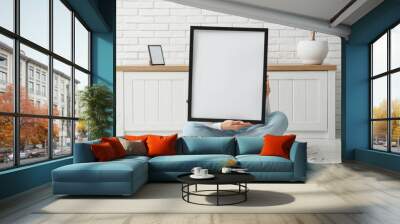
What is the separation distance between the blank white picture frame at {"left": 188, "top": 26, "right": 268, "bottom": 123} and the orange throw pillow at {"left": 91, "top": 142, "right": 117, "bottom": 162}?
1148mm

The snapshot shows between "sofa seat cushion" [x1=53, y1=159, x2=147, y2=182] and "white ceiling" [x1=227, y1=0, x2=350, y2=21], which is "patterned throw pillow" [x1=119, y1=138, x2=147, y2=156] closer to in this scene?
"sofa seat cushion" [x1=53, y1=159, x2=147, y2=182]

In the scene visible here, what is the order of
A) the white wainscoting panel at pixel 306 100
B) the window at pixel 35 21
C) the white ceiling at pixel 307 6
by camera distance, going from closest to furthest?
the window at pixel 35 21 → the white ceiling at pixel 307 6 → the white wainscoting panel at pixel 306 100

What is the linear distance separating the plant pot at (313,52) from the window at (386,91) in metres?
1.05

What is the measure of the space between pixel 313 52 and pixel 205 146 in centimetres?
330

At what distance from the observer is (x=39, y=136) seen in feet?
18.2

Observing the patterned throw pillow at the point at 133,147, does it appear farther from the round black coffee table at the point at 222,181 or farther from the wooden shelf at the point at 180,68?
the wooden shelf at the point at 180,68

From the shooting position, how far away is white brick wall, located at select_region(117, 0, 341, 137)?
30.2 ft

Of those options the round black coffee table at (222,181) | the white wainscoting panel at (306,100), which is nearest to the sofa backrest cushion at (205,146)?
the round black coffee table at (222,181)

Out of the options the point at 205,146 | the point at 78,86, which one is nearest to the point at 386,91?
the point at 205,146

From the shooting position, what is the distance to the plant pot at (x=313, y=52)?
27.8ft

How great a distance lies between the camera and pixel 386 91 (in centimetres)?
791

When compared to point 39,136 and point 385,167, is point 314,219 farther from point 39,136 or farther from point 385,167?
point 385,167

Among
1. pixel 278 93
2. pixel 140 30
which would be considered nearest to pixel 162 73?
pixel 140 30

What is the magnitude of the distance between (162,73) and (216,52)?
9.89 ft
